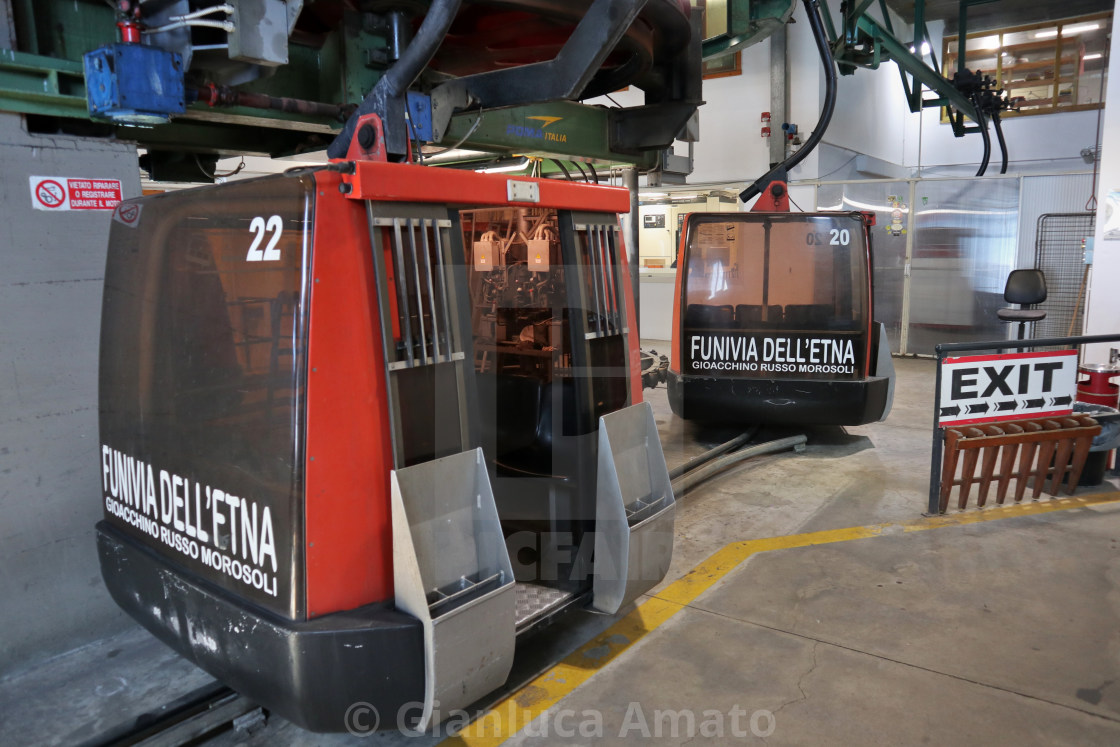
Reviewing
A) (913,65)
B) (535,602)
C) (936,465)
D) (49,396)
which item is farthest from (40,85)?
(913,65)

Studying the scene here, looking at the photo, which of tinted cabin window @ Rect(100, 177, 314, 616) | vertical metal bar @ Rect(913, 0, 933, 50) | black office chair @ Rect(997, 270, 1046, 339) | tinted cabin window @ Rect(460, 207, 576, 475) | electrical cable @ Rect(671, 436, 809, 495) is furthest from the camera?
vertical metal bar @ Rect(913, 0, 933, 50)

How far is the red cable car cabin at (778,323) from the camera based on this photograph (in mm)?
5984

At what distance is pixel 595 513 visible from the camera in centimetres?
303

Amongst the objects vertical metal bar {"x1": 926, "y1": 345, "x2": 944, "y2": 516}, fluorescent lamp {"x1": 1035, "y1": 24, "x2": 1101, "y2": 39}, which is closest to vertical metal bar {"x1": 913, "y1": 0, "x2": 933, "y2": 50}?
fluorescent lamp {"x1": 1035, "y1": 24, "x2": 1101, "y2": 39}

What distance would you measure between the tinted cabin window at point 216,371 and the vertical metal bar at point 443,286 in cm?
39

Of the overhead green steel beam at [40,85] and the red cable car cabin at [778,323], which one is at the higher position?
the overhead green steel beam at [40,85]

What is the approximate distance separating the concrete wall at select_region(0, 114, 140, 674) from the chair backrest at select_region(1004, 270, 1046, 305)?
9014 millimetres

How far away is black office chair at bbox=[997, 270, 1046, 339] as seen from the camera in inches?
347

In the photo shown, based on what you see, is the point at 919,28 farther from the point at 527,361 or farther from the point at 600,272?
the point at 600,272

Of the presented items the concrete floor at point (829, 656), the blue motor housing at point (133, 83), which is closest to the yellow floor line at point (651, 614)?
the concrete floor at point (829, 656)

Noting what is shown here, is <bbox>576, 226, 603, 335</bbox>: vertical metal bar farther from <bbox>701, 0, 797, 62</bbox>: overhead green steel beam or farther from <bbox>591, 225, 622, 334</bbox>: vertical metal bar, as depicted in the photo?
<bbox>701, 0, 797, 62</bbox>: overhead green steel beam

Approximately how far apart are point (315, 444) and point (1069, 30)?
17.7 metres

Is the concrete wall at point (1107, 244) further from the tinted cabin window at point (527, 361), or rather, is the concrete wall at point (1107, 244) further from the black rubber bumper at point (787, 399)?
the tinted cabin window at point (527, 361)

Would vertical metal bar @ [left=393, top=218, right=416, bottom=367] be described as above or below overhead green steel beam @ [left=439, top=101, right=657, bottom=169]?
below
